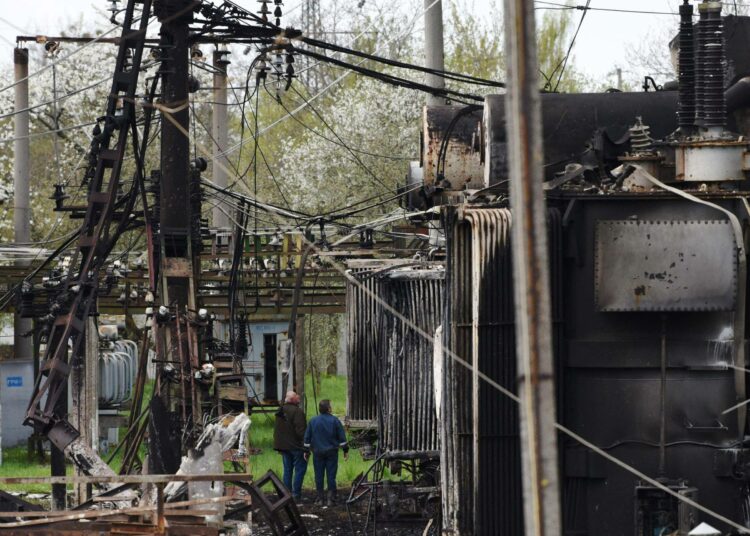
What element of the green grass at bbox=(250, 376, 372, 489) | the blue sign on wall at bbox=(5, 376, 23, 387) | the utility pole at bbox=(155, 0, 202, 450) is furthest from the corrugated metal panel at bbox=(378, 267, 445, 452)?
the blue sign on wall at bbox=(5, 376, 23, 387)

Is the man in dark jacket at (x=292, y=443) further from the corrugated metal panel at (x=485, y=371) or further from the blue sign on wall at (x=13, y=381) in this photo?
the blue sign on wall at (x=13, y=381)

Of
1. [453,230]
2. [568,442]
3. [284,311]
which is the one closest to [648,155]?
[453,230]

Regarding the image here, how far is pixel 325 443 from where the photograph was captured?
20750mm

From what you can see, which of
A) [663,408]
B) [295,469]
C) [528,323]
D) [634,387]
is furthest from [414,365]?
[528,323]

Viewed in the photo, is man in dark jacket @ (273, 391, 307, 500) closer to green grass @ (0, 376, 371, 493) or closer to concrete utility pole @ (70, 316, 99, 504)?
green grass @ (0, 376, 371, 493)

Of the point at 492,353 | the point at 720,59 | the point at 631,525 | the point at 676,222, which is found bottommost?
the point at 631,525

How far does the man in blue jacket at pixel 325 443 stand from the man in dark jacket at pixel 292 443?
43 cm

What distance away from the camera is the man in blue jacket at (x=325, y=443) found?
67.8ft

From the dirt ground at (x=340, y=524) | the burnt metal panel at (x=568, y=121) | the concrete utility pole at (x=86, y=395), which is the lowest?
the dirt ground at (x=340, y=524)

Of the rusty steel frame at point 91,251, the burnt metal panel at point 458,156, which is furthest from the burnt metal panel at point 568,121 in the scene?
the rusty steel frame at point 91,251

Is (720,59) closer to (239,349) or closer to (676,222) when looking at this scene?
(676,222)

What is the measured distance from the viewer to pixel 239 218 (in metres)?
22.5

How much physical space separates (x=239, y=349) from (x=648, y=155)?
1422cm

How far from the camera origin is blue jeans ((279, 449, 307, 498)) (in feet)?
69.9
